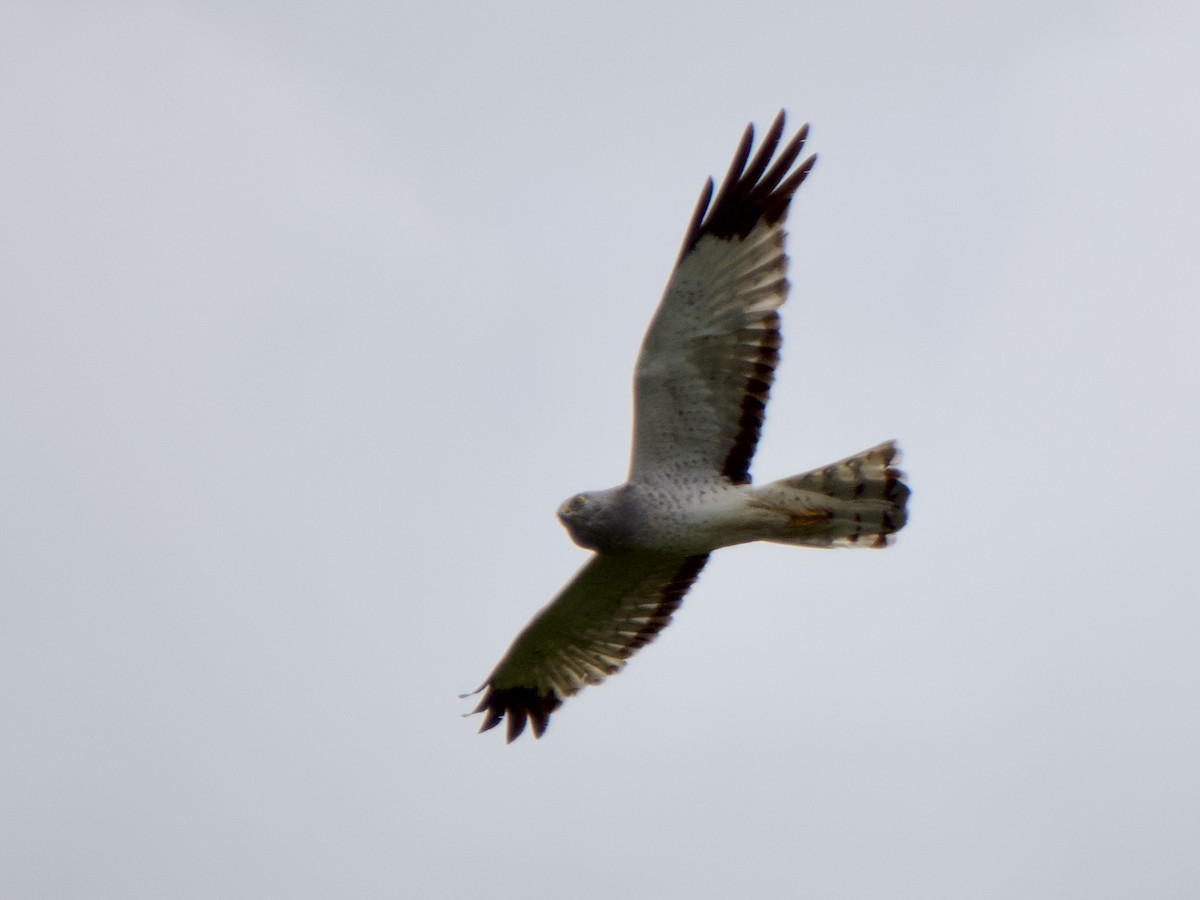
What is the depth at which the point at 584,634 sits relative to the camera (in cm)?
1185

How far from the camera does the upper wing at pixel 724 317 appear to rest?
10.2m

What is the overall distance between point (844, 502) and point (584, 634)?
187cm

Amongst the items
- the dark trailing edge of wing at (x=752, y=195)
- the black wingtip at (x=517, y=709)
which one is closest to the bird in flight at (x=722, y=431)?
the dark trailing edge of wing at (x=752, y=195)

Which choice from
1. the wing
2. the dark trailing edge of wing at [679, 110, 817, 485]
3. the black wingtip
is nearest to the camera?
the dark trailing edge of wing at [679, 110, 817, 485]

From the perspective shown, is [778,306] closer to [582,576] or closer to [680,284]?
[680,284]

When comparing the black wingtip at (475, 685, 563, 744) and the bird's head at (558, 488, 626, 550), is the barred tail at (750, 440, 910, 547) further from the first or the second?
the black wingtip at (475, 685, 563, 744)

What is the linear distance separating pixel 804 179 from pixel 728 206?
40 centimetres

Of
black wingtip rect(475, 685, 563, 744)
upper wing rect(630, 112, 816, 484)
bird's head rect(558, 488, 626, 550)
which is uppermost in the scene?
upper wing rect(630, 112, 816, 484)

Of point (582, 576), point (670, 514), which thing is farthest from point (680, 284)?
point (582, 576)

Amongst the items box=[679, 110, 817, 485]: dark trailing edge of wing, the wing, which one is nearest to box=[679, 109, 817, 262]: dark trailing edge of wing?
box=[679, 110, 817, 485]: dark trailing edge of wing

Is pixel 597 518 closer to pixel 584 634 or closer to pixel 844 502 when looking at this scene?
pixel 844 502

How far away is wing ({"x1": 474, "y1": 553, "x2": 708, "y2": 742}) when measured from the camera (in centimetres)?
1140

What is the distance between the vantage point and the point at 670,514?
10.6 m

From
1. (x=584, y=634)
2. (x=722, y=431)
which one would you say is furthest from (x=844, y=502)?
(x=584, y=634)
